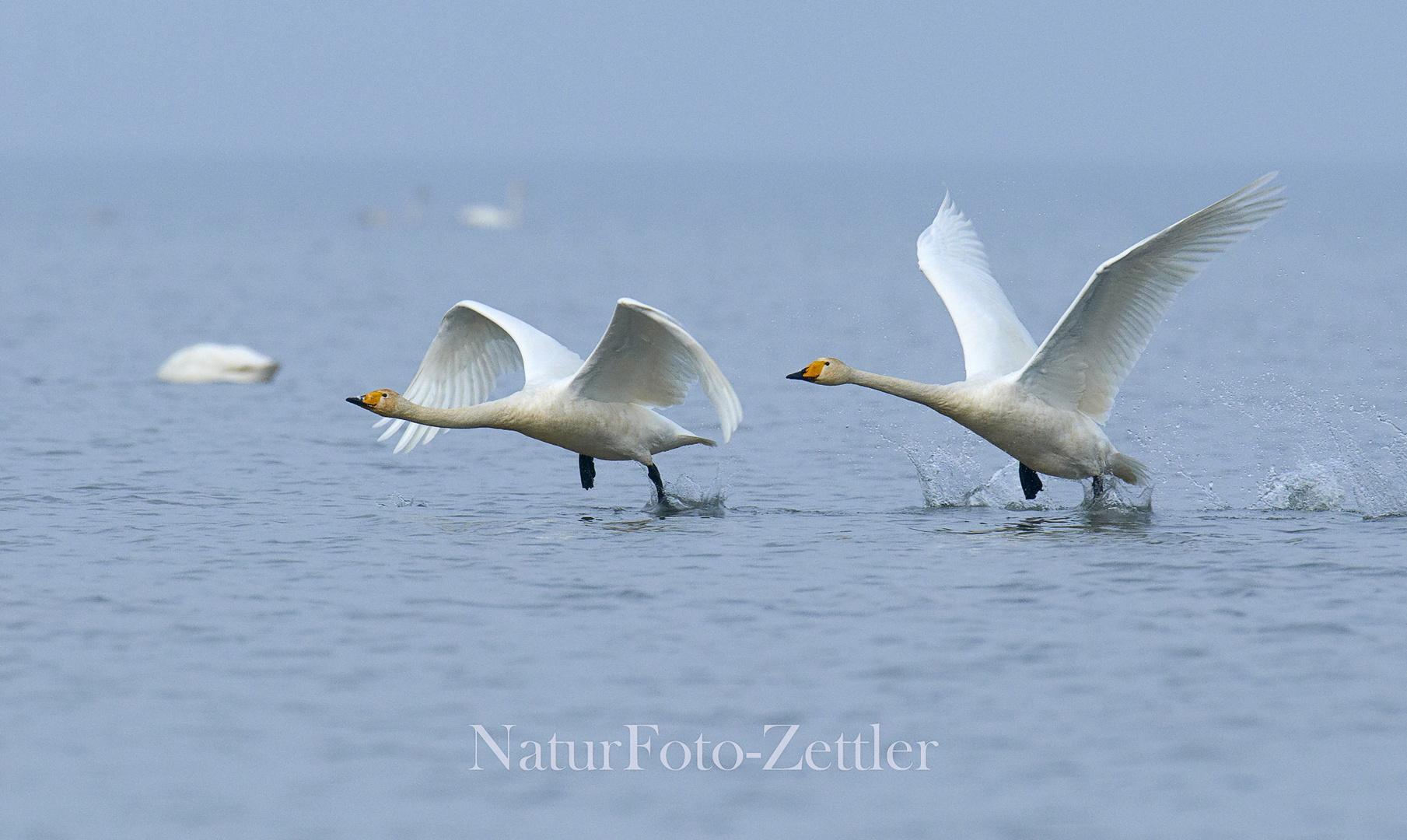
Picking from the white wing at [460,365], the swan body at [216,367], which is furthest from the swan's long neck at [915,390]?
the swan body at [216,367]

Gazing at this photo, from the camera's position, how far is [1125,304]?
44.1 ft

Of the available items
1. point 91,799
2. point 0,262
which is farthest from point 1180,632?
point 0,262

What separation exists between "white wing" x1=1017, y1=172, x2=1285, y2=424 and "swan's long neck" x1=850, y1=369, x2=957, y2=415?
587 millimetres

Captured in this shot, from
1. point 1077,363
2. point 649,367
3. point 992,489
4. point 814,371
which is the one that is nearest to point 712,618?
point 814,371

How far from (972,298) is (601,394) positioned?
10.0 feet

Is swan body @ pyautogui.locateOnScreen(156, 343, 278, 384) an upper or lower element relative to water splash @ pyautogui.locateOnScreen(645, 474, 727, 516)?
upper

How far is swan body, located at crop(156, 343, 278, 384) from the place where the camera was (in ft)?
77.4

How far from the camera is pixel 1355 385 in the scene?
72.6ft

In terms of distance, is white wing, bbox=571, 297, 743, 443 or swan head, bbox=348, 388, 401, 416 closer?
white wing, bbox=571, 297, 743, 443

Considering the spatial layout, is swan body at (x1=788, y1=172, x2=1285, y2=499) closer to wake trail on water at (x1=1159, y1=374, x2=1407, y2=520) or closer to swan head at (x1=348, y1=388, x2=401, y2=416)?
wake trail on water at (x1=1159, y1=374, x2=1407, y2=520)

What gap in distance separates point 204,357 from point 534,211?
77579 millimetres

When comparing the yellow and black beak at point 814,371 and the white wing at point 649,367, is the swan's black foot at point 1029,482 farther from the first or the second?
the white wing at point 649,367

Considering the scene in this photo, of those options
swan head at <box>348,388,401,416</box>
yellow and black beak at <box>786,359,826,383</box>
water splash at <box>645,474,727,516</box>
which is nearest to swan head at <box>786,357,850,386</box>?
yellow and black beak at <box>786,359,826,383</box>

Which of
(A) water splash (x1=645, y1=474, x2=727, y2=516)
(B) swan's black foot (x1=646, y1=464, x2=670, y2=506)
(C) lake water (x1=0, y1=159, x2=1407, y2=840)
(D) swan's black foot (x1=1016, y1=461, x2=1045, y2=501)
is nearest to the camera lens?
(C) lake water (x1=0, y1=159, x2=1407, y2=840)
